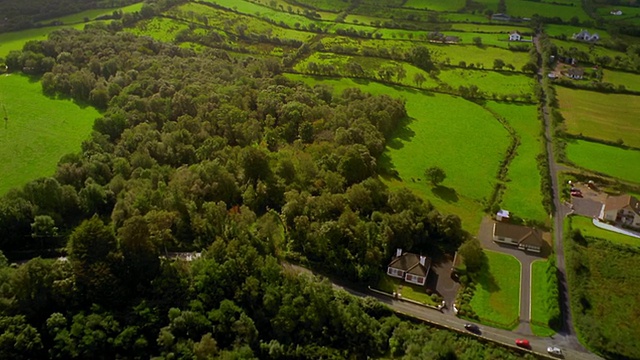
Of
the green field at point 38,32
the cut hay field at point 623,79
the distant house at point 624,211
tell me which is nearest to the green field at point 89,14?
the green field at point 38,32

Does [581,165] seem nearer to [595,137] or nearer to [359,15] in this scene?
[595,137]

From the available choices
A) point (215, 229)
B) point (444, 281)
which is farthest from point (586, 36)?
point (215, 229)

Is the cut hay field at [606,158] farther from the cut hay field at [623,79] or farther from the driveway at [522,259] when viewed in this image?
the cut hay field at [623,79]

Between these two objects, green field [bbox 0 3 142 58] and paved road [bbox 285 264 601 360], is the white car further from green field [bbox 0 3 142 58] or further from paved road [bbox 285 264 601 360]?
green field [bbox 0 3 142 58]

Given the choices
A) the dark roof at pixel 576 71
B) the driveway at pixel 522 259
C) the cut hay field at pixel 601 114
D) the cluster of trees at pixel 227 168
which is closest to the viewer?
the driveway at pixel 522 259

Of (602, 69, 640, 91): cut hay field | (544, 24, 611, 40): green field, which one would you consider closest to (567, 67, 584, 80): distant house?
(602, 69, 640, 91): cut hay field
